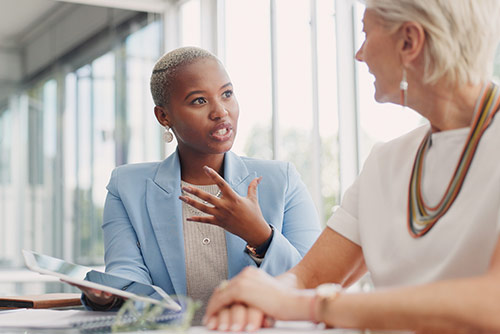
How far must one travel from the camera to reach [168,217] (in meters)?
2.13

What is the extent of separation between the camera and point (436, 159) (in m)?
1.36

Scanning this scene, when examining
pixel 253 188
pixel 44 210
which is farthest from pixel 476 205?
pixel 44 210

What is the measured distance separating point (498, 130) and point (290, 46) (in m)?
2.98

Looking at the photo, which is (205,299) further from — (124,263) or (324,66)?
(324,66)

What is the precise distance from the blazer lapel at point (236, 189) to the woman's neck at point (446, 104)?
2.75ft

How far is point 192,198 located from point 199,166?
161mm

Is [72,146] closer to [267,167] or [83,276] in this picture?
[267,167]

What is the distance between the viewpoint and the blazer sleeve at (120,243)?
201 cm

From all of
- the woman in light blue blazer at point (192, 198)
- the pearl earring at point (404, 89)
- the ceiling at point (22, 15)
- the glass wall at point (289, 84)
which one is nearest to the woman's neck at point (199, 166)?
the woman in light blue blazer at point (192, 198)

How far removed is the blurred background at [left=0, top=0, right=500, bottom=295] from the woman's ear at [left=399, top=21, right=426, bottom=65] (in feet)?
7.73

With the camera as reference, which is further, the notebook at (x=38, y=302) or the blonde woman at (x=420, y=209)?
the notebook at (x=38, y=302)

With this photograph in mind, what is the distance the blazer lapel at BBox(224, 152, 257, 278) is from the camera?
2041 mm

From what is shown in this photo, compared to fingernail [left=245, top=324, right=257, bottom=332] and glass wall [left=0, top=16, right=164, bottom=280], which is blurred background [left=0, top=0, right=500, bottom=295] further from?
fingernail [left=245, top=324, right=257, bottom=332]

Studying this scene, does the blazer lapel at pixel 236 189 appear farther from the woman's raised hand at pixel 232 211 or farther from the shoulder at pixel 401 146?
the shoulder at pixel 401 146
